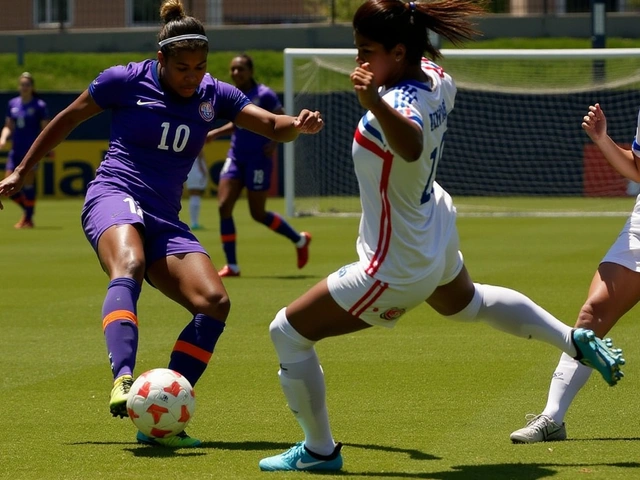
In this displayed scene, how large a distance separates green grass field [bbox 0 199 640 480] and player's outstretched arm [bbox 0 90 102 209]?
123 centimetres

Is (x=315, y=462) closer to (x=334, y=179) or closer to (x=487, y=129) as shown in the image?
(x=334, y=179)

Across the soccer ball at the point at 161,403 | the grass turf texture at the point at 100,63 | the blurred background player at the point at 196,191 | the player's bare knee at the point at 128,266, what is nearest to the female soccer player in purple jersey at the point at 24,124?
the blurred background player at the point at 196,191

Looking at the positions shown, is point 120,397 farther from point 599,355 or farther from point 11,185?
point 599,355

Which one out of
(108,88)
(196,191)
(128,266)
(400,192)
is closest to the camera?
(400,192)

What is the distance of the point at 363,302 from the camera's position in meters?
4.71

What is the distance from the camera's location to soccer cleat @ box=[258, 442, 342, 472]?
16.4ft

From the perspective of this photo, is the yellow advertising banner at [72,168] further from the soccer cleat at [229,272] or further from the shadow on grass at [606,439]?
the shadow on grass at [606,439]

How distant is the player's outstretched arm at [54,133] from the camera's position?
6180 millimetres

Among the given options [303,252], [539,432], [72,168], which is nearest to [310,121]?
[539,432]

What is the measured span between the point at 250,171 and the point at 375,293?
844 centimetres

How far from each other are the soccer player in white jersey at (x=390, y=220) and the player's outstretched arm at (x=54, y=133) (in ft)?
6.35

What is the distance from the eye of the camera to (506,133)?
84.9ft

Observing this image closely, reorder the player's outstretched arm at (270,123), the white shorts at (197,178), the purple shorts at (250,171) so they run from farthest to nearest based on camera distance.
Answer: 1. the white shorts at (197,178)
2. the purple shorts at (250,171)
3. the player's outstretched arm at (270,123)

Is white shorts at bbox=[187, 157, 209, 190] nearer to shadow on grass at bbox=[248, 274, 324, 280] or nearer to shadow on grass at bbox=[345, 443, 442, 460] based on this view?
shadow on grass at bbox=[248, 274, 324, 280]
